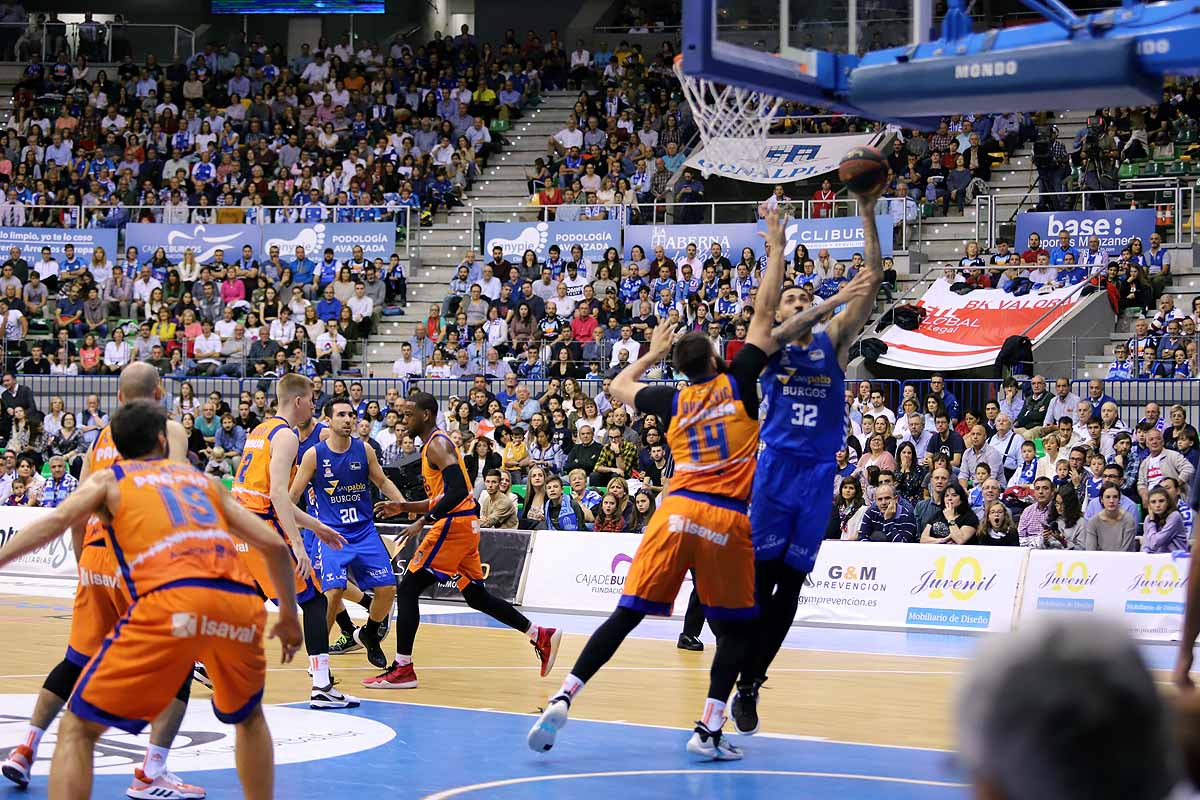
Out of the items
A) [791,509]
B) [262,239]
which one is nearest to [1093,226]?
[262,239]

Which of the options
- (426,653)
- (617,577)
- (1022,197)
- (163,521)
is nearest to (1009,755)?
(163,521)

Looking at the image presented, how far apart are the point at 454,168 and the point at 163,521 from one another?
79.6 feet

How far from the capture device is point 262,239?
26375 mm

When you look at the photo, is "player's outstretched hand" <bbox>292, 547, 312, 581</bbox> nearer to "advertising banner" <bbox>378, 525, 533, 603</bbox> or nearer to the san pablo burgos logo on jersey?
the san pablo burgos logo on jersey

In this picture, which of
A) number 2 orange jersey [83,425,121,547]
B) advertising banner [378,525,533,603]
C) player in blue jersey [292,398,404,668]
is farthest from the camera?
advertising banner [378,525,533,603]

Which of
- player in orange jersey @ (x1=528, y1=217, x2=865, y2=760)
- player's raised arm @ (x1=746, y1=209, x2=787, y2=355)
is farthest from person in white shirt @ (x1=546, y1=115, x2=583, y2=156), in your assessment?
player in orange jersey @ (x1=528, y1=217, x2=865, y2=760)

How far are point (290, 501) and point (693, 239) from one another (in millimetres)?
16045

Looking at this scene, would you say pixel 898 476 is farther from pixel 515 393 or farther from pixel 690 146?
pixel 690 146

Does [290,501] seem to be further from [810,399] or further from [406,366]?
[406,366]

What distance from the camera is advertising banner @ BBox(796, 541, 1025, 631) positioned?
45.4ft

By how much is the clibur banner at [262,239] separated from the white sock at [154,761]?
790 inches

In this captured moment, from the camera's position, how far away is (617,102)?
29.3 metres

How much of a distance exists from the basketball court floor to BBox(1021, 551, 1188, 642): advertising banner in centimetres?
61

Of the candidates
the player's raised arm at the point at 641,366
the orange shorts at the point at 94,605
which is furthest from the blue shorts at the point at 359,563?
the orange shorts at the point at 94,605
